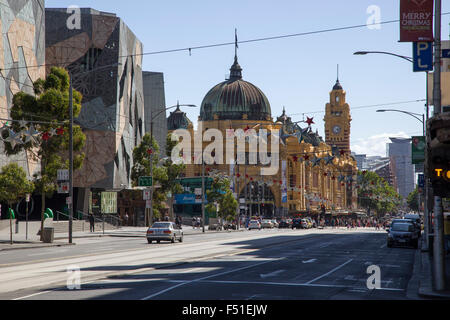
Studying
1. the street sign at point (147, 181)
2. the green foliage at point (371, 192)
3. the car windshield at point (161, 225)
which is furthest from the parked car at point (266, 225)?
the green foliage at point (371, 192)

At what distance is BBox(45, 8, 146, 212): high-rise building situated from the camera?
74.2 meters

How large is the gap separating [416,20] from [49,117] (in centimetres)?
2702

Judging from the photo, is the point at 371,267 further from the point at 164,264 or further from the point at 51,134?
the point at 51,134

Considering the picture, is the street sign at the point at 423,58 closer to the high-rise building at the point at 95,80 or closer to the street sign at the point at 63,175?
the street sign at the point at 63,175

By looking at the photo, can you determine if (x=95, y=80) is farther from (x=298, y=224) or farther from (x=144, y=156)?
(x=298, y=224)

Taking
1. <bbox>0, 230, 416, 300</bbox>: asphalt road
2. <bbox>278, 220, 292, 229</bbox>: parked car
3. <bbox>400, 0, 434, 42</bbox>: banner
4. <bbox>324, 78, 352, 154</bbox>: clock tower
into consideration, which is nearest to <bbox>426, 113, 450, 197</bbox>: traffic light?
<bbox>0, 230, 416, 300</bbox>: asphalt road

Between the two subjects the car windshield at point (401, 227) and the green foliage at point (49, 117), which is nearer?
the green foliage at point (49, 117)

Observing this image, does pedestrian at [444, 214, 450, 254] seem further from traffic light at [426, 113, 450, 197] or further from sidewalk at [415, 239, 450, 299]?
traffic light at [426, 113, 450, 197]

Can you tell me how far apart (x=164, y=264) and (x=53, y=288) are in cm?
807

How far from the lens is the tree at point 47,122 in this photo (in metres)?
41.3

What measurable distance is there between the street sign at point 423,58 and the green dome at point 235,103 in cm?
11394

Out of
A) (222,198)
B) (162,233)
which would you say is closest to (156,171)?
(162,233)

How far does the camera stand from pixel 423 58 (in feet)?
84.8

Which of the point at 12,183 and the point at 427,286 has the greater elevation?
the point at 12,183
